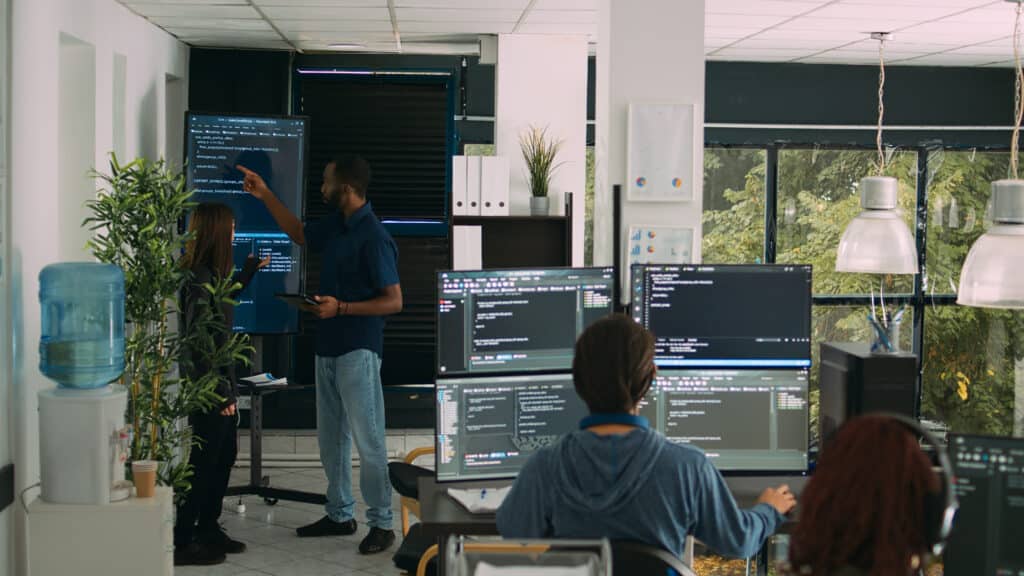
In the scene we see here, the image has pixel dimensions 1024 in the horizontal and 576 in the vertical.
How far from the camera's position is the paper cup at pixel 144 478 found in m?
4.14

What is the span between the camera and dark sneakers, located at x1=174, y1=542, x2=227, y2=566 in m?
5.23

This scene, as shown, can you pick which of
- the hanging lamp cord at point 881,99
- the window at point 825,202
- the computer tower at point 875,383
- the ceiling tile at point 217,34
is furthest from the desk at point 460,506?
the window at point 825,202

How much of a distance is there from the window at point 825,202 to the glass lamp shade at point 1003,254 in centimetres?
467

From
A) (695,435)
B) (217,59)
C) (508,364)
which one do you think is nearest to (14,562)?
(508,364)

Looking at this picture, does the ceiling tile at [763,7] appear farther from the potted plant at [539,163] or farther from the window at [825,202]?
the window at [825,202]

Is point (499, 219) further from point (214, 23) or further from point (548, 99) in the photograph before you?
point (214, 23)

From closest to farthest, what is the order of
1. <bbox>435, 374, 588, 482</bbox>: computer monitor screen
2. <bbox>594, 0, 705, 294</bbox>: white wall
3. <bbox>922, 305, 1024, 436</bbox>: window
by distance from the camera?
1. <bbox>435, 374, 588, 482</bbox>: computer monitor screen
2. <bbox>594, 0, 705, 294</bbox>: white wall
3. <bbox>922, 305, 1024, 436</bbox>: window

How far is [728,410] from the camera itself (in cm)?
339

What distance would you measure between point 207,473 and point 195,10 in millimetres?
2523

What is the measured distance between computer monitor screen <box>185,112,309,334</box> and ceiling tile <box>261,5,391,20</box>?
719 mm

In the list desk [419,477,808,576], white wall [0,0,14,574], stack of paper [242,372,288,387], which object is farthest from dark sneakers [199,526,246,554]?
desk [419,477,808,576]

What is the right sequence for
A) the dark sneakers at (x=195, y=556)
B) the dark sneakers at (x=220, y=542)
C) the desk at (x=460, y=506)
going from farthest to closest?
the dark sneakers at (x=220, y=542), the dark sneakers at (x=195, y=556), the desk at (x=460, y=506)

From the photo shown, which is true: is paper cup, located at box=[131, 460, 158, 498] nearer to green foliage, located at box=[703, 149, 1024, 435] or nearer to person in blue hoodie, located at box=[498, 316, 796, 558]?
person in blue hoodie, located at box=[498, 316, 796, 558]

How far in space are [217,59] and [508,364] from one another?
509cm
